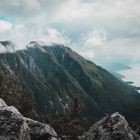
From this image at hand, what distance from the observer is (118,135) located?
3284cm

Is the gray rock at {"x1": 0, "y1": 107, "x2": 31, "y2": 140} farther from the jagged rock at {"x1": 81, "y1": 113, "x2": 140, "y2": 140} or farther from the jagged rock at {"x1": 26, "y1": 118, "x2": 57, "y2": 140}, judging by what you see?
the jagged rock at {"x1": 81, "y1": 113, "x2": 140, "y2": 140}

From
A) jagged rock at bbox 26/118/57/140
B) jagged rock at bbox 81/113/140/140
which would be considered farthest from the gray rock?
jagged rock at bbox 81/113/140/140

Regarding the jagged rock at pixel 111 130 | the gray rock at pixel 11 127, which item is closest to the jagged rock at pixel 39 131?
the jagged rock at pixel 111 130

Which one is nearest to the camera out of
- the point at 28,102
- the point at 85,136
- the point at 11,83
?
the point at 85,136

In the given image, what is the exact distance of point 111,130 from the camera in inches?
1319

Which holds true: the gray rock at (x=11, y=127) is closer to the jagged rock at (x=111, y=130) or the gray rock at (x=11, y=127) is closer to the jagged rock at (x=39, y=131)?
the jagged rock at (x=39, y=131)

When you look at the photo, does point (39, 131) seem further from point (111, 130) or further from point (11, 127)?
point (11, 127)

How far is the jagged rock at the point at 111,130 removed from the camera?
32938mm

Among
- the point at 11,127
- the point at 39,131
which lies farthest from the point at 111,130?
the point at 11,127

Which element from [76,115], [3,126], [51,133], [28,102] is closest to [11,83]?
[28,102]

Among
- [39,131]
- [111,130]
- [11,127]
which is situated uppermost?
[11,127]

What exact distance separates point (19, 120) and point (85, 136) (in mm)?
9612

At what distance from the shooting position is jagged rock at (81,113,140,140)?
32.9 m

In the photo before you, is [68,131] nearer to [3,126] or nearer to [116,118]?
[116,118]
